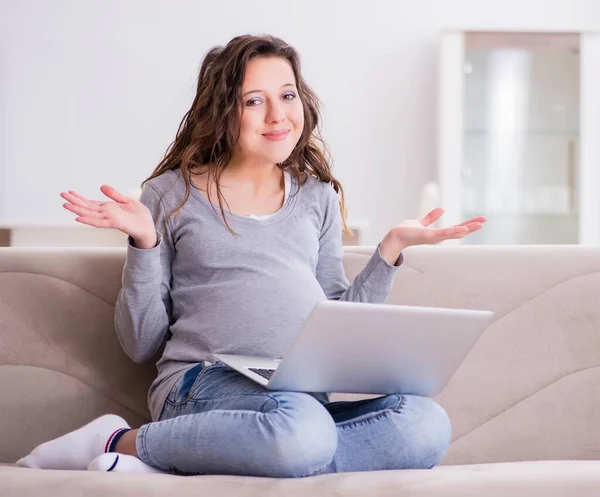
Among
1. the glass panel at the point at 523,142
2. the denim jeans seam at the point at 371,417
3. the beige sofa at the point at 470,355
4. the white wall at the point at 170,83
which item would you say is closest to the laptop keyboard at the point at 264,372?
the denim jeans seam at the point at 371,417

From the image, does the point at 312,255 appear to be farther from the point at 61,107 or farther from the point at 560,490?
the point at 61,107

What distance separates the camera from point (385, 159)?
4.79m

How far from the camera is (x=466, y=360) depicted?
5.18ft

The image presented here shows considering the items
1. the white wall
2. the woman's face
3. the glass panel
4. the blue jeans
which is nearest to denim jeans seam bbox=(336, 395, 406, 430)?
the blue jeans

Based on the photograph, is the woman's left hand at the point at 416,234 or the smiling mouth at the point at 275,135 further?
the smiling mouth at the point at 275,135

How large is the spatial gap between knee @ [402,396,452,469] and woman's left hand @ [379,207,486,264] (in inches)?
11.0

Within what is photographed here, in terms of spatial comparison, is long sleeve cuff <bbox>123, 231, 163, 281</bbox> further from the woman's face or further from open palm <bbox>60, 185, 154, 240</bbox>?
the woman's face

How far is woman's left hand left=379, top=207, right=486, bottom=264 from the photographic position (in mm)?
1462

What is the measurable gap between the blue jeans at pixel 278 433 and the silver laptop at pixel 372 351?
0.03 metres

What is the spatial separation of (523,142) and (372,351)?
11.7 feet

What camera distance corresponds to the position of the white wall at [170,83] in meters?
4.65

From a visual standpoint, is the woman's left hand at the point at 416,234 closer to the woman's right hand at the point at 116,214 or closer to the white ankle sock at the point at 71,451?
the woman's right hand at the point at 116,214

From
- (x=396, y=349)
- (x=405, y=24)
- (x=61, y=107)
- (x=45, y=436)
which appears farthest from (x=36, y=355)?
(x=405, y=24)

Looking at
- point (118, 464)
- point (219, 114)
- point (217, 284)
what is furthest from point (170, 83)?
point (118, 464)
